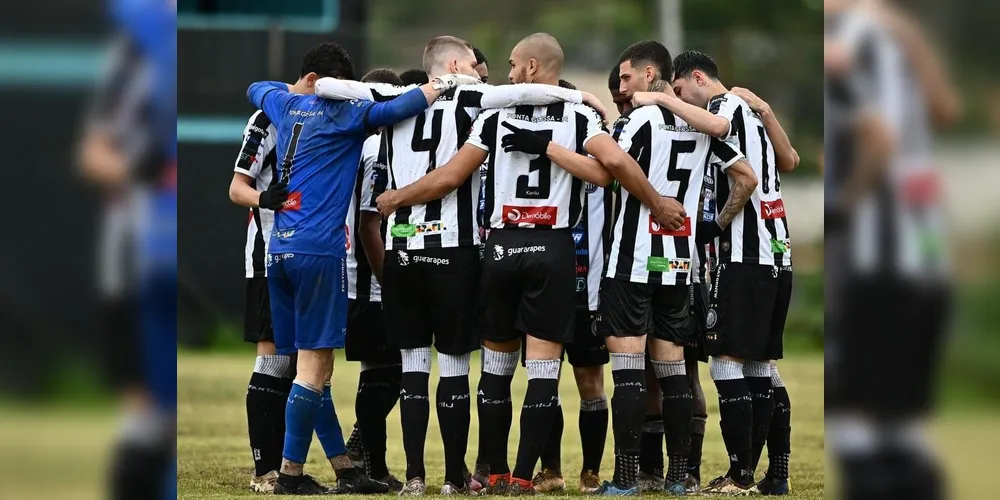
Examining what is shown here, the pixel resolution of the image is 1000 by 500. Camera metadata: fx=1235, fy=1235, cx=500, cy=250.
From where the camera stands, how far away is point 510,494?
20.8 feet

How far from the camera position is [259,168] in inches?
281

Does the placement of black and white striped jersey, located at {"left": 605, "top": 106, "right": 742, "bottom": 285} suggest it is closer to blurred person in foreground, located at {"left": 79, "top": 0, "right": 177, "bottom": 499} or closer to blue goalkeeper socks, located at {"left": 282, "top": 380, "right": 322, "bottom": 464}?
blue goalkeeper socks, located at {"left": 282, "top": 380, "right": 322, "bottom": 464}

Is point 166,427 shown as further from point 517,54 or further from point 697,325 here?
point 697,325

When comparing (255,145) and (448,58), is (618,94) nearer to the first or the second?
(448,58)

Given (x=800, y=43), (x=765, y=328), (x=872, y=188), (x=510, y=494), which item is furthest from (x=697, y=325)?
(x=800, y=43)

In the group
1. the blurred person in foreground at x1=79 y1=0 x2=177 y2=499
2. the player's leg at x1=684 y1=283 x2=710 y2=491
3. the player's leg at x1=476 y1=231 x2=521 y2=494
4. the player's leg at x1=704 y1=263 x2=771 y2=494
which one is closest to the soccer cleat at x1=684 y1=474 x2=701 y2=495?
the player's leg at x1=684 y1=283 x2=710 y2=491

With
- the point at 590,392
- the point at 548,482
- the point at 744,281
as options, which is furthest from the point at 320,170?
the point at 744,281

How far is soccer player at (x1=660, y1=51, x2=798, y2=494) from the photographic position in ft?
22.3

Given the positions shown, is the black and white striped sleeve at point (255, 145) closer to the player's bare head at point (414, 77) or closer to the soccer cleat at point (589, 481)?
the player's bare head at point (414, 77)

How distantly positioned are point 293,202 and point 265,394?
4.03 feet

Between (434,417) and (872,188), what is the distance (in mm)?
10660

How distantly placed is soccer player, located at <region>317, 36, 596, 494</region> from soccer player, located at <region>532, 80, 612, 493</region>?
702 mm

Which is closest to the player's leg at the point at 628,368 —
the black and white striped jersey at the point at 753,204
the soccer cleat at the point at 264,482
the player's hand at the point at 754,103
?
the black and white striped jersey at the point at 753,204

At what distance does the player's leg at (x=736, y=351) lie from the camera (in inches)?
267
